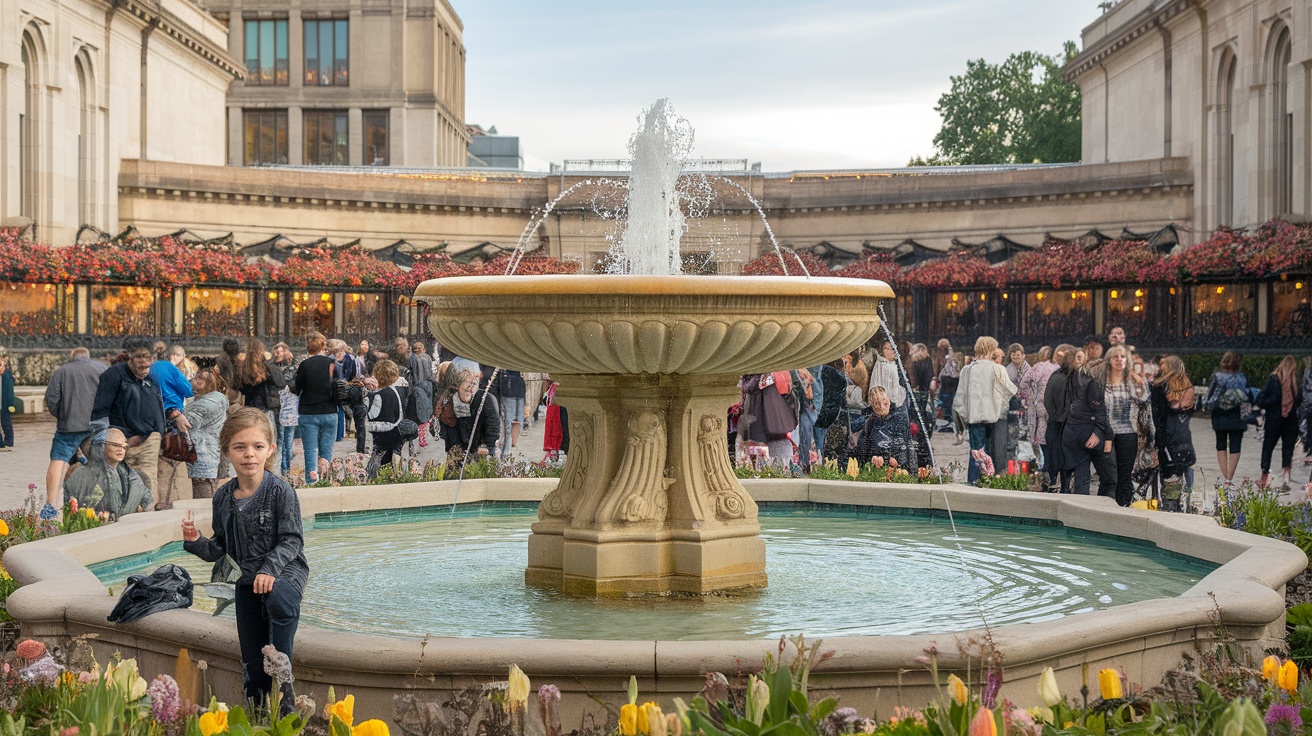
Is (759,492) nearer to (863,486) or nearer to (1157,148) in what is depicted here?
(863,486)

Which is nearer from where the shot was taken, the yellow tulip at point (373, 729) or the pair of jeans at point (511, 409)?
the yellow tulip at point (373, 729)

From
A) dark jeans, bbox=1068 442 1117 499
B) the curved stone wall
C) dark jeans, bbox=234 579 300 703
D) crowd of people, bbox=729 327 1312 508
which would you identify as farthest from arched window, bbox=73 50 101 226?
dark jeans, bbox=234 579 300 703

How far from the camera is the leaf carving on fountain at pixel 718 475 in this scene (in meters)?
8.21

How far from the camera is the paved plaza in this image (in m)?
15.0

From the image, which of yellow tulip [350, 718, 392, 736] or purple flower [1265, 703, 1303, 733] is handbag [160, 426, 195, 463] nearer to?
yellow tulip [350, 718, 392, 736]

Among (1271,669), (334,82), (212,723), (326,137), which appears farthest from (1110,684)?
(326,137)

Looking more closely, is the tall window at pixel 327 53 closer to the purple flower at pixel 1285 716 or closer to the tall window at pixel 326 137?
the tall window at pixel 326 137

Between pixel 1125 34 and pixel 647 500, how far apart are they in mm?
43786

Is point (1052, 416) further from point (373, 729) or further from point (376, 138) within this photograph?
point (376, 138)

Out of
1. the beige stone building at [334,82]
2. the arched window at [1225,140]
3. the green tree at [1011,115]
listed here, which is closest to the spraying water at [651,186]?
the arched window at [1225,140]

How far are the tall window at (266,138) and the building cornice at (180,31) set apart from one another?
31.3ft

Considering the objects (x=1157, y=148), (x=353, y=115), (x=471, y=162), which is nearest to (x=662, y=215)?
(x=1157, y=148)

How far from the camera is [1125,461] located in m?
12.3

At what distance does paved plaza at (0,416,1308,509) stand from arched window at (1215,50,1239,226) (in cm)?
1516
